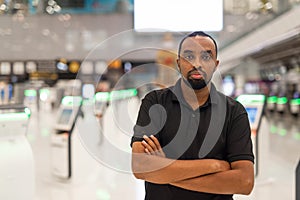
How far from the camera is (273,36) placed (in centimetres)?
1298

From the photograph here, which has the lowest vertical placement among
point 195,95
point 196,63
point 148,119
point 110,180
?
point 110,180

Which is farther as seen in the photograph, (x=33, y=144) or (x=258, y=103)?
(x=33, y=144)

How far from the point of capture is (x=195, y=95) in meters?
2.23

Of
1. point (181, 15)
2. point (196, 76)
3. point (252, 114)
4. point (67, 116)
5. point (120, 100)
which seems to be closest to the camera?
point (196, 76)

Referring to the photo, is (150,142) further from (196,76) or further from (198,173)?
(196,76)

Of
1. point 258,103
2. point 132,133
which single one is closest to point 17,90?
point 258,103

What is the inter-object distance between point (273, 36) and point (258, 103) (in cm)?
659

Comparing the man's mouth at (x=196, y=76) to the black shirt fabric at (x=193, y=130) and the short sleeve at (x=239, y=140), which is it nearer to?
the black shirt fabric at (x=193, y=130)

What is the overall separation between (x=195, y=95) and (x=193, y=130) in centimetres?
18

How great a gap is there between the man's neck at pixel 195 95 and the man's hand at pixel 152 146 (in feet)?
0.87

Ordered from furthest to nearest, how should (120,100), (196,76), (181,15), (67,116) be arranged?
(67,116), (181,15), (120,100), (196,76)

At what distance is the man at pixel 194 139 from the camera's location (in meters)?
2.15

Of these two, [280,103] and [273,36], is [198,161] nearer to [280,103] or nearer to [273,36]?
[273,36]

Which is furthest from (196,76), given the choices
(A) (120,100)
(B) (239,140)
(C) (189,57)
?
(A) (120,100)
